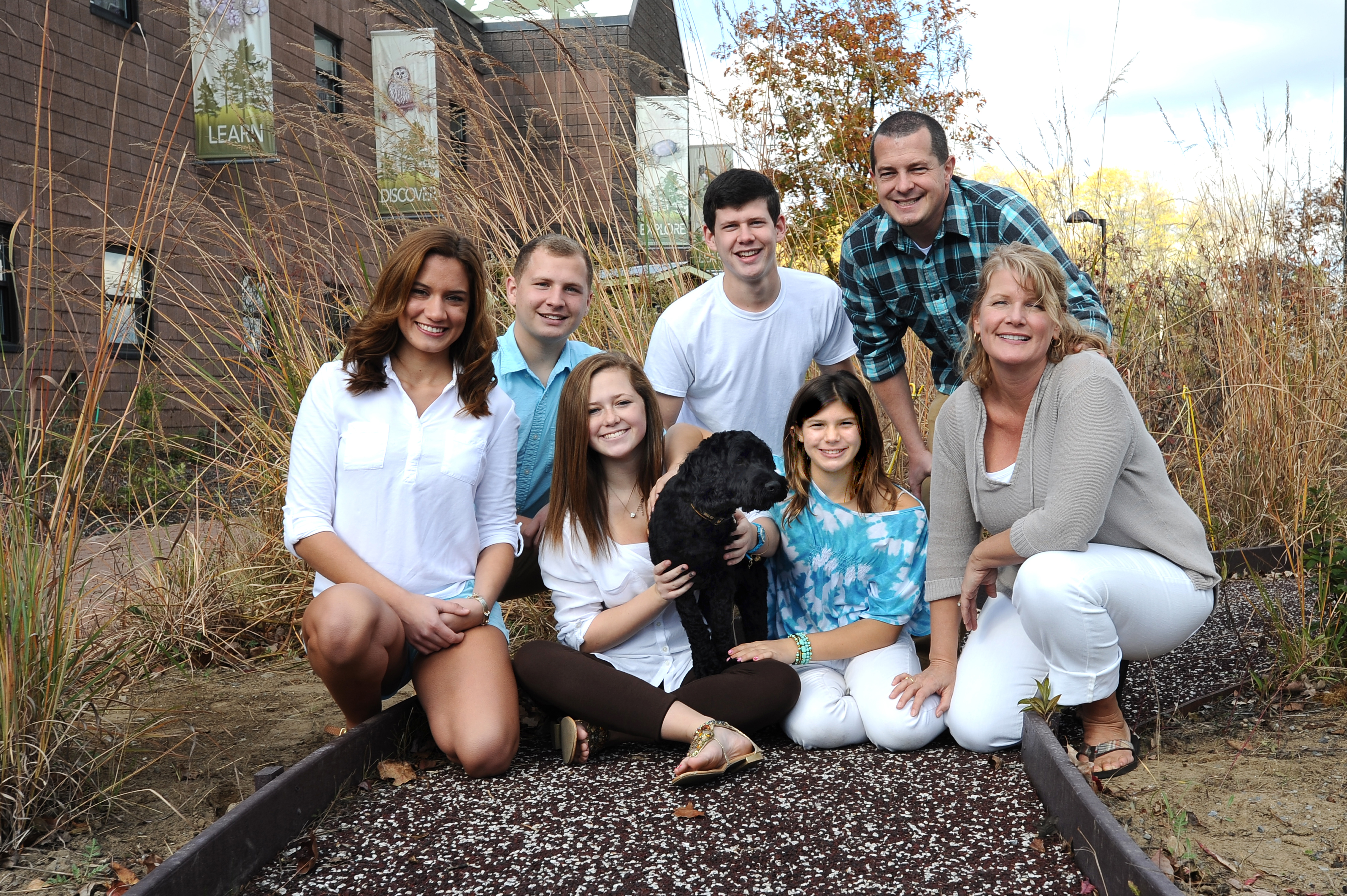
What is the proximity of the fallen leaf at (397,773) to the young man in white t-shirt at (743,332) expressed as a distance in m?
1.55

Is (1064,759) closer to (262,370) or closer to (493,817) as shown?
(493,817)

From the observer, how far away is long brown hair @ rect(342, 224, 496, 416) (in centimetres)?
282

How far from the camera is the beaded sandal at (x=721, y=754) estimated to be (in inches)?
95.9

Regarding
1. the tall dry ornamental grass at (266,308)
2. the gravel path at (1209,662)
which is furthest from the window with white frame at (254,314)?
the gravel path at (1209,662)

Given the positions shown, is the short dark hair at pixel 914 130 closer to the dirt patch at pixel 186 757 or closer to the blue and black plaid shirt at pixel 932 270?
the blue and black plaid shirt at pixel 932 270

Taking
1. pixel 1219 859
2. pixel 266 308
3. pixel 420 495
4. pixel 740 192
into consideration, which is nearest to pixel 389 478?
pixel 420 495

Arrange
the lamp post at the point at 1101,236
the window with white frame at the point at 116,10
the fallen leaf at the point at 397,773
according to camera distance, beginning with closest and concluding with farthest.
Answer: the fallen leaf at the point at 397,773
the lamp post at the point at 1101,236
the window with white frame at the point at 116,10

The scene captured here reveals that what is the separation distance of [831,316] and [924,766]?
171cm

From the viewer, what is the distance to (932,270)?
3578mm

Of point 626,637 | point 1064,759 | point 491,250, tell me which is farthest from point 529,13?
point 1064,759

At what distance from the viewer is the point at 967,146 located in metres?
7.20

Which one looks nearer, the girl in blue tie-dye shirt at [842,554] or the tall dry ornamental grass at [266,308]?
the girl in blue tie-dye shirt at [842,554]

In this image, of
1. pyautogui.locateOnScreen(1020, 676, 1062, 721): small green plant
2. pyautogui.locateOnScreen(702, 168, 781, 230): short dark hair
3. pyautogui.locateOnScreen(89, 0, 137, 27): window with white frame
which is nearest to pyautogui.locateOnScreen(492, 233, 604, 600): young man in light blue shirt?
pyautogui.locateOnScreen(702, 168, 781, 230): short dark hair

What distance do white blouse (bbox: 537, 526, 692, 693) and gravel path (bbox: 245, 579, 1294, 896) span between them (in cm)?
27
